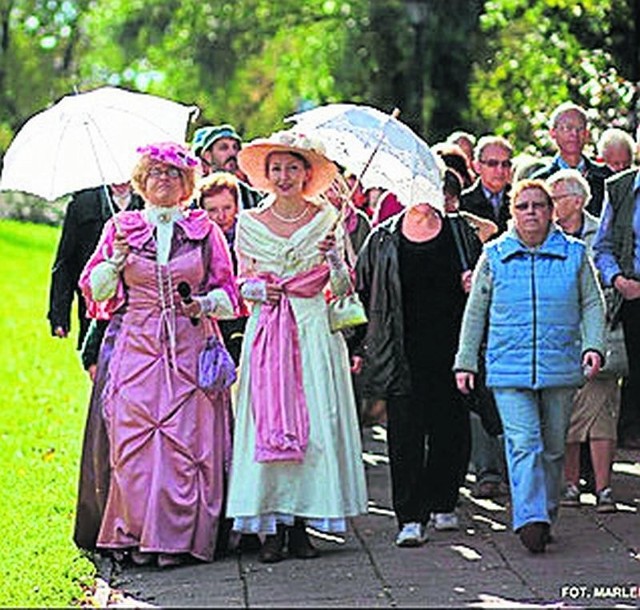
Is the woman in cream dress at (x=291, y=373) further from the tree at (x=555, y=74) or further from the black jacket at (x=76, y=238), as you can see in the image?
the tree at (x=555, y=74)

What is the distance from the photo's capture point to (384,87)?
29828mm

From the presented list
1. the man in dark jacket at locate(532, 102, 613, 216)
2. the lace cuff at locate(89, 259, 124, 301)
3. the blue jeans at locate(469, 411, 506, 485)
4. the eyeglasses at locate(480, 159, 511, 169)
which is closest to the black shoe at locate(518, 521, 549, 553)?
the blue jeans at locate(469, 411, 506, 485)

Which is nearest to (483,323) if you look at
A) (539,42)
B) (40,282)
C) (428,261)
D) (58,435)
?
(428,261)

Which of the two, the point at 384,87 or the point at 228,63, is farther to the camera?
the point at 228,63

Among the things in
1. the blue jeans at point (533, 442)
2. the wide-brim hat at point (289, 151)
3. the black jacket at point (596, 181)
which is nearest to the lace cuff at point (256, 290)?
the wide-brim hat at point (289, 151)

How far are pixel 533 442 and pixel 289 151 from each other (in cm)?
196

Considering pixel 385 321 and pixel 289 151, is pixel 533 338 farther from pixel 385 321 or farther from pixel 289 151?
pixel 289 151

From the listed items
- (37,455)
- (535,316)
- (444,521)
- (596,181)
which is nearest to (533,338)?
(535,316)

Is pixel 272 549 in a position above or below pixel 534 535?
below

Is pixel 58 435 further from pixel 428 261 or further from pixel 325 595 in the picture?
pixel 325 595

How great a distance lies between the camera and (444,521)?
35.4ft

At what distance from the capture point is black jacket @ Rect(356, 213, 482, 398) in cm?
1043

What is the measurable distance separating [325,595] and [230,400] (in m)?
1.77

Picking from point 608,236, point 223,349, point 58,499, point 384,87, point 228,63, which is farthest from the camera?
point 228,63
